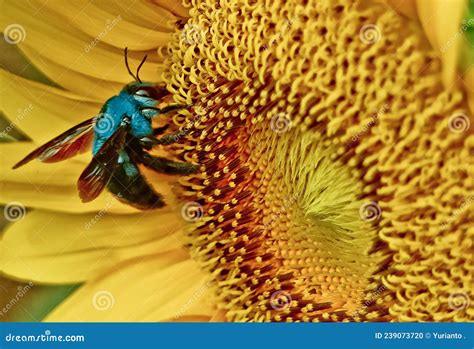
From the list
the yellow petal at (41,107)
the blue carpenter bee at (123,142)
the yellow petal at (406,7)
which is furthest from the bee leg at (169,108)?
the yellow petal at (406,7)

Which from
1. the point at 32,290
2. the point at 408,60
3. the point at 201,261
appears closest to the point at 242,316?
the point at 201,261

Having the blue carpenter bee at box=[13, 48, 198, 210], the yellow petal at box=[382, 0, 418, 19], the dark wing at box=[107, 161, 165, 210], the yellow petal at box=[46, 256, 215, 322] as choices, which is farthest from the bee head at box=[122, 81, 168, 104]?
the yellow petal at box=[382, 0, 418, 19]

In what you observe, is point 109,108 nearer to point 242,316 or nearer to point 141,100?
point 141,100

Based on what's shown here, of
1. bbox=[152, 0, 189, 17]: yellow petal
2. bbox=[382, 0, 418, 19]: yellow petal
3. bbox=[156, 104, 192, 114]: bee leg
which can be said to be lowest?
bbox=[156, 104, 192, 114]: bee leg

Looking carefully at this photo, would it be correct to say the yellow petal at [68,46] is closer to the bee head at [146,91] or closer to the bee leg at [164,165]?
the bee head at [146,91]

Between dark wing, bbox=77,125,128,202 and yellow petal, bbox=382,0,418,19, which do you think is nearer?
yellow petal, bbox=382,0,418,19

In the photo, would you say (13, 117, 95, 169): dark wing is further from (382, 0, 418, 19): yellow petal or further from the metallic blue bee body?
(382, 0, 418, 19): yellow petal

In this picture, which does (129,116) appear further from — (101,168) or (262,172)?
(262,172)

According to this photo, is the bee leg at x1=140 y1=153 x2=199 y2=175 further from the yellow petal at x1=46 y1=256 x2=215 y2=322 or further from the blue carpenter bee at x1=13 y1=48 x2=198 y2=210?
the yellow petal at x1=46 y1=256 x2=215 y2=322

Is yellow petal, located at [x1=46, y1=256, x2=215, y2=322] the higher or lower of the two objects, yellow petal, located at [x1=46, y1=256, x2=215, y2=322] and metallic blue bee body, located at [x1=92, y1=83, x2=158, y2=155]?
the lower
